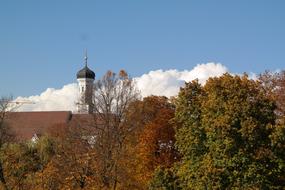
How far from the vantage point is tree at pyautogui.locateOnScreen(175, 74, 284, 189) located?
27.1 m

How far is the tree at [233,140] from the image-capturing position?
2714 centimetres

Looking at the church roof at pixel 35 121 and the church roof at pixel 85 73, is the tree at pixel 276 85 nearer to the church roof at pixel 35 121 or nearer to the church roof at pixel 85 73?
the church roof at pixel 35 121

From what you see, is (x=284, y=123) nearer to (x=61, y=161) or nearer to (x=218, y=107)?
(x=218, y=107)

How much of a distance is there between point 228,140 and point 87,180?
8.46 metres

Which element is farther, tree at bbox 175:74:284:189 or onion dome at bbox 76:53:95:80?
onion dome at bbox 76:53:95:80

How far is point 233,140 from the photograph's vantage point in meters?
27.3

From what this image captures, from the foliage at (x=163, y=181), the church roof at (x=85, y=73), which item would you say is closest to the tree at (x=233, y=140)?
the foliage at (x=163, y=181)

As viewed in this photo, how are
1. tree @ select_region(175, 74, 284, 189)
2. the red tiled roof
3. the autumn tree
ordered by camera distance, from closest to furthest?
tree @ select_region(175, 74, 284, 189) → the autumn tree → the red tiled roof

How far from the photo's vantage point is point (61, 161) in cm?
3588

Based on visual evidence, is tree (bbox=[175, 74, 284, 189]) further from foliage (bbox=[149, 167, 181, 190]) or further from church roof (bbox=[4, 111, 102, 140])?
church roof (bbox=[4, 111, 102, 140])

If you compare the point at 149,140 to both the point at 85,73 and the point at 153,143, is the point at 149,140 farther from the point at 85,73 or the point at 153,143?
the point at 85,73

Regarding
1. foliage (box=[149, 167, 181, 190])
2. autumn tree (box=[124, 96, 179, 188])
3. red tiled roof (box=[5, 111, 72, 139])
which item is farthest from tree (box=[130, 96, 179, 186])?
red tiled roof (box=[5, 111, 72, 139])

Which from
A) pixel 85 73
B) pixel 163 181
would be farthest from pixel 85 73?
pixel 163 181

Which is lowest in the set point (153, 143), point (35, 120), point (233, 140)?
point (233, 140)
